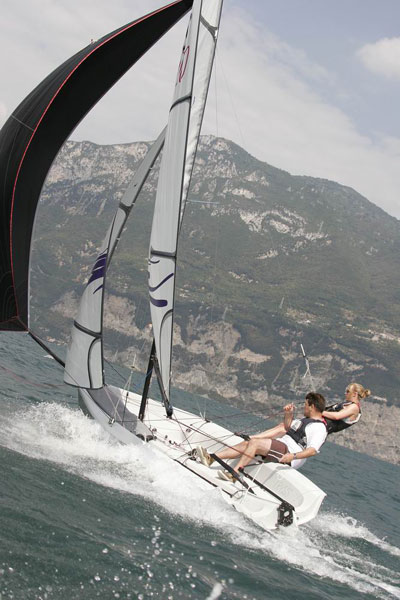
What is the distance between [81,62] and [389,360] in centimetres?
17066

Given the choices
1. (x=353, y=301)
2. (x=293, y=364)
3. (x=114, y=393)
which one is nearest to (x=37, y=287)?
(x=293, y=364)

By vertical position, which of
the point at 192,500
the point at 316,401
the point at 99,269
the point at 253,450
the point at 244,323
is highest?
the point at 99,269

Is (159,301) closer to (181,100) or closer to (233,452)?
(233,452)

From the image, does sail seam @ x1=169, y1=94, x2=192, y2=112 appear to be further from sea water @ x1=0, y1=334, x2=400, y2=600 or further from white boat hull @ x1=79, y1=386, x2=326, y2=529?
sea water @ x1=0, y1=334, x2=400, y2=600

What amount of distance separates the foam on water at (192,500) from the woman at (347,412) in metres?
1.70

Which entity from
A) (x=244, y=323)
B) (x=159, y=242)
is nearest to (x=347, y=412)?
(x=159, y=242)

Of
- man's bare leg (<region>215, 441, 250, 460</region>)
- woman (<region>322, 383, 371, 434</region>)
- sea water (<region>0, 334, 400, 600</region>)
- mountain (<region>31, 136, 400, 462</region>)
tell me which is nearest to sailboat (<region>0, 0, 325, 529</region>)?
man's bare leg (<region>215, 441, 250, 460</region>)

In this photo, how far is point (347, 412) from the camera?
990cm

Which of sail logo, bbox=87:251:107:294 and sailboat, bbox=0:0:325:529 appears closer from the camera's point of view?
sailboat, bbox=0:0:325:529

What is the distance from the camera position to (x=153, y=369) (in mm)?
11250

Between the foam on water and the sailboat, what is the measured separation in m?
0.24

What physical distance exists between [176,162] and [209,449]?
210 inches

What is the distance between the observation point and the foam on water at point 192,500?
25.2 feet

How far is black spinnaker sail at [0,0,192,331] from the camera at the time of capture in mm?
9164
